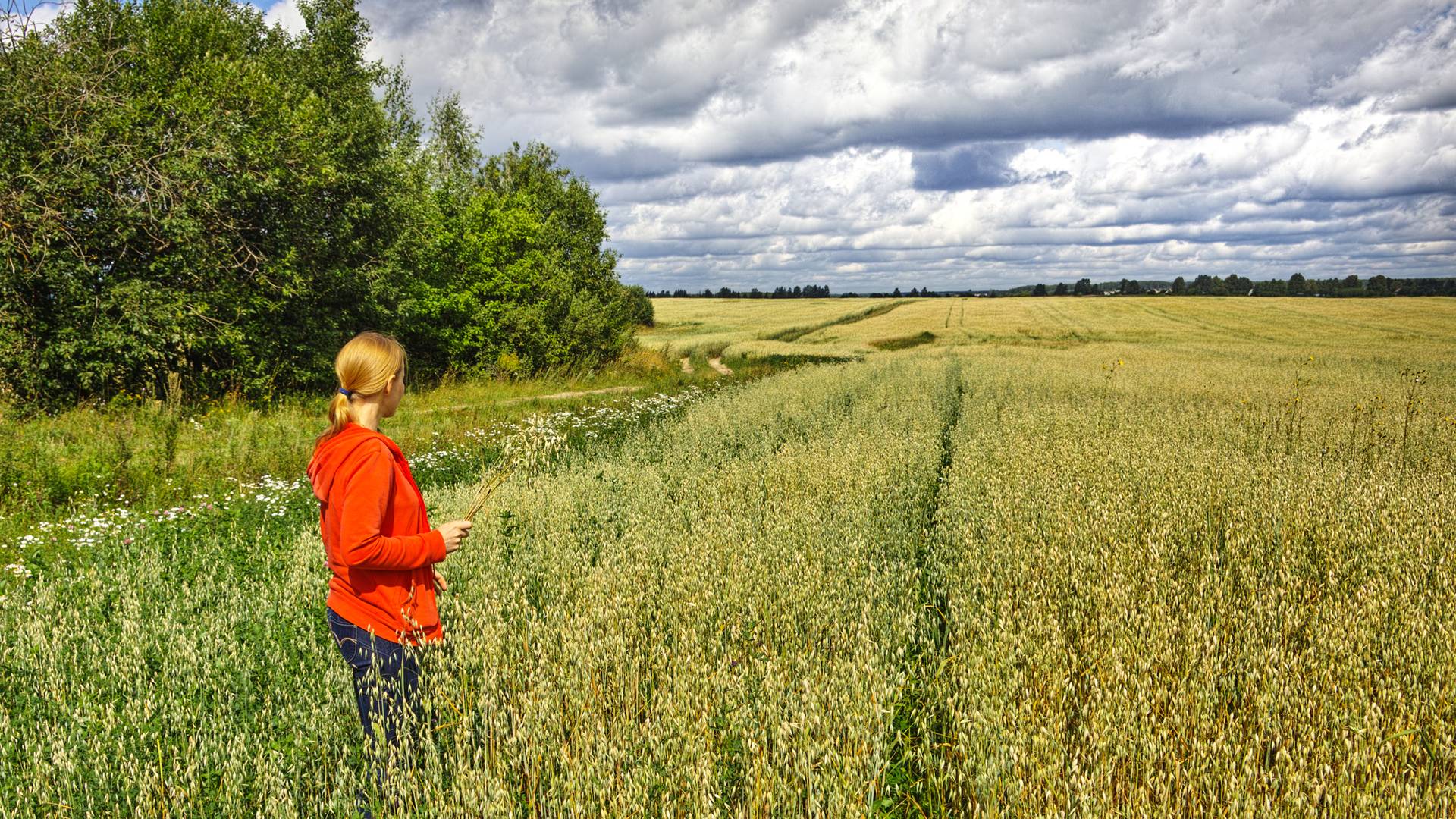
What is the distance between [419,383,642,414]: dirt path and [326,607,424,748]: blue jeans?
44.8 feet

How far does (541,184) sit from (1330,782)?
119 feet

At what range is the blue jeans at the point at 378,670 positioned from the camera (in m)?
2.77

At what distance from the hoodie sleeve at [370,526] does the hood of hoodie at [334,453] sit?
0.06 metres

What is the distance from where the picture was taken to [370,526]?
2.75 meters

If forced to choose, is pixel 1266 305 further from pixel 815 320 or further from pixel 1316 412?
pixel 1316 412

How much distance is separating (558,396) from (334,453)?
18.0 metres

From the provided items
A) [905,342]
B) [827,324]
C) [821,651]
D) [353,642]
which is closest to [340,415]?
[353,642]

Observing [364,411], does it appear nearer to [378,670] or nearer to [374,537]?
[374,537]

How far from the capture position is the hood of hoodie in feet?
9.21

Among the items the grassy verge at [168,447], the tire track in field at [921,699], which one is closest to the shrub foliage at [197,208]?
the grassy verge at [168,447]

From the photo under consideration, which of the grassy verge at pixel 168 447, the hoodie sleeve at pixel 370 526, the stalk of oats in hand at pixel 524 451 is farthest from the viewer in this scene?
the grassy verge at pixel 168 447

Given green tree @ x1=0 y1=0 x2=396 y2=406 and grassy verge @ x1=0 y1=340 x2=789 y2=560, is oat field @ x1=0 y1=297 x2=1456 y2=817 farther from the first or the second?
green tree @ x1=0 y1=0 x2=396 y2=406

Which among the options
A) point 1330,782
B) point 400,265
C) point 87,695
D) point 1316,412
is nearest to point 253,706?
point 87,695

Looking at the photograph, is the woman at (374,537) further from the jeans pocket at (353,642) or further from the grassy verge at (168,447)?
the grassy verge at (168,447)
